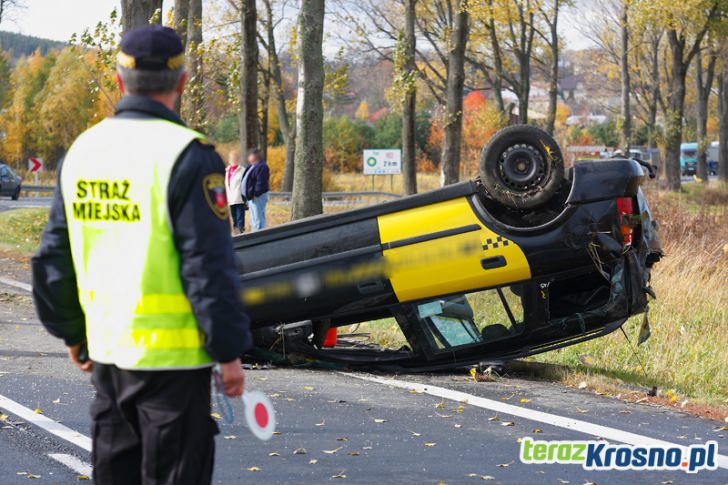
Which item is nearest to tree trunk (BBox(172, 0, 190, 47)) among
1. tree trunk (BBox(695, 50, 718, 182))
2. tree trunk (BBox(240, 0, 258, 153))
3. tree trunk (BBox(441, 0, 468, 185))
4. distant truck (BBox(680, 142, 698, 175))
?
tree trunk (BBox(240, 0, 258, 153))

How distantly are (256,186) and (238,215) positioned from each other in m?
0.98

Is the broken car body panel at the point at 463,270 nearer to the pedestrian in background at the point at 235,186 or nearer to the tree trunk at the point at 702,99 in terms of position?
the pedestrian in background at the point at 235,186

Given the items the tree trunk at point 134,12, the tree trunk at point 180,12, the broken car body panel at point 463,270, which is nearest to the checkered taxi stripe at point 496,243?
the broken car body panel at point 463,270

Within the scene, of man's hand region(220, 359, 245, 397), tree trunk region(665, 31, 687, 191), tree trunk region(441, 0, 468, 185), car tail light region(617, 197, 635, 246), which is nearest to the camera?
man's hand region(220, 359, 245, 397)

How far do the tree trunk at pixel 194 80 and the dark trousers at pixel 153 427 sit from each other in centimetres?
1676

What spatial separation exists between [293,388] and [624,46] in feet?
113

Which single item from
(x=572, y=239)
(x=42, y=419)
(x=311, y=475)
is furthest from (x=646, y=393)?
(x=42, y=419)

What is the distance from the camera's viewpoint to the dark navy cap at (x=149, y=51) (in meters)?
3.17

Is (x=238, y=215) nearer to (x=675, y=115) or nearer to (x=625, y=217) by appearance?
(x=625, y=217)

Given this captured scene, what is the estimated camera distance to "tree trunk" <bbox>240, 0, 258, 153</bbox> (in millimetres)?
20078

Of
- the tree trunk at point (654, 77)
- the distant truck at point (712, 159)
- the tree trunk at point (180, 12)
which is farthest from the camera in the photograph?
the distant truck at point (712, 159)

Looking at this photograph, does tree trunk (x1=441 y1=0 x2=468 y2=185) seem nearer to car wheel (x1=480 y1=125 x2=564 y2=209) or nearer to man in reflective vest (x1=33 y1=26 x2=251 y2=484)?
car wheel (x1=480 y1=125 x2=564 y2=209)

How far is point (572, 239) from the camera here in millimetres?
7430

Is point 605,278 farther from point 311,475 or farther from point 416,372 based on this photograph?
point 311,475
